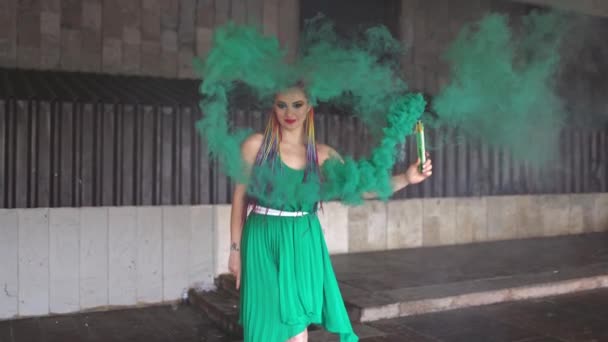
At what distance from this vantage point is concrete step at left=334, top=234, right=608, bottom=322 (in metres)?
5.47

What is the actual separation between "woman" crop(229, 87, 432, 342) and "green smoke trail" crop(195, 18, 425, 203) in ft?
0.22

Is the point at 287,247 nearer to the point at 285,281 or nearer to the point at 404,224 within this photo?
the point at 285,281

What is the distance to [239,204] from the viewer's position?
3.44 metres

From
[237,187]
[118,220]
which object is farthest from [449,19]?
[237,187]

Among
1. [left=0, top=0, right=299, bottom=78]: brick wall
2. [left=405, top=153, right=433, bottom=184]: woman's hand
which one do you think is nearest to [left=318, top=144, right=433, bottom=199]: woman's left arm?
[left=405, top=153, right=433, bottom=184]: woman's hand

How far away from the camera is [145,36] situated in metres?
7.00

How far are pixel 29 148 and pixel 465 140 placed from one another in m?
5.44

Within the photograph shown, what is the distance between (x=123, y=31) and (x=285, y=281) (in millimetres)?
4868

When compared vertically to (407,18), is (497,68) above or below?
below

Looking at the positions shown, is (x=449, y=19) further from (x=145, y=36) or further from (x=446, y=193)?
(x=145, y=36)

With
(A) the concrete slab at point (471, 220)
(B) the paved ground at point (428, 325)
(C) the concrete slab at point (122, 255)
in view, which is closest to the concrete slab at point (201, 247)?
(B) the paved ground at point (428, 325)

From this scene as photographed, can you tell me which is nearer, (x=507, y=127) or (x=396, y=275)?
(x=507, y=127)

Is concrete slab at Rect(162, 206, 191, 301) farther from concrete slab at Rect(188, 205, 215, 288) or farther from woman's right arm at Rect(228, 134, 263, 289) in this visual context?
woman's right arm at Rect(228, 134, 263, 289)

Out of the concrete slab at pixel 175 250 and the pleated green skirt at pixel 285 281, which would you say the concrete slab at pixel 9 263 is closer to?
the concrete slab at pixel 175 250
